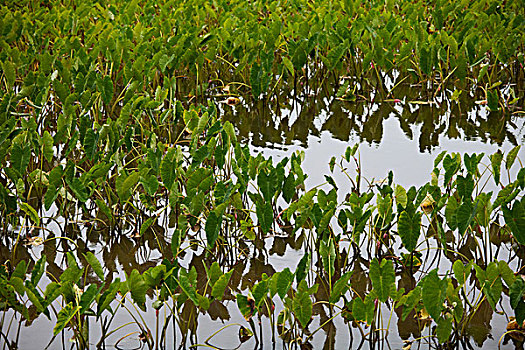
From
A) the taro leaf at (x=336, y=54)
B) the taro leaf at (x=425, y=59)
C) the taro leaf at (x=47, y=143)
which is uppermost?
the taro leaf at (x=336, y=54)

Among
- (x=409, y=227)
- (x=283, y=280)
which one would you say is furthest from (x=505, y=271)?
(x=283, y=280)

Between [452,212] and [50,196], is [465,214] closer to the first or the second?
[452,212]

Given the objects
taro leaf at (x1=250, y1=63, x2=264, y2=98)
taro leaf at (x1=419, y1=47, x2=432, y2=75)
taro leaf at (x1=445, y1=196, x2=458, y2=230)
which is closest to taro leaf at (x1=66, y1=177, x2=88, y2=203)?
taro leaf at (x1=445, y1=196, x2=458, y2=230)

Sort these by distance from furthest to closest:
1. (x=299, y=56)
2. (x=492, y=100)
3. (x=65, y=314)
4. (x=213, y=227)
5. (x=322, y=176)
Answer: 1. (x=299, y=56)
2. (x=492, y=100)
3. (x=322, y=176)
4. (x=213, y=227)
5. (x=65, y=314)

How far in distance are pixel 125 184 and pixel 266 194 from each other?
437mm

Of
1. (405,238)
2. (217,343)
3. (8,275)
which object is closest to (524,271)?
(405,238)

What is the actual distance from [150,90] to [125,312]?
177 centimetres

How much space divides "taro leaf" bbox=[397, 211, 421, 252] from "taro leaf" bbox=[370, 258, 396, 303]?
0.95 feet

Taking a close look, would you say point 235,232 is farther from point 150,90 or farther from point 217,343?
point 150,90

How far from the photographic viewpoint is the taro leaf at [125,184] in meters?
2.22

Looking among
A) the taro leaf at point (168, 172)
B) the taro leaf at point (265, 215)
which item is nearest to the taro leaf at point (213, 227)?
the taro leaf at point (265, 215)

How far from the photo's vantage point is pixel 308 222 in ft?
7.50

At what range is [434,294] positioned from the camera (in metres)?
1.68

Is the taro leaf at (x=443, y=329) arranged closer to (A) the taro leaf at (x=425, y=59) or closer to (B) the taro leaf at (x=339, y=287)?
(B) the taro leaf at (x=339, y=287)
